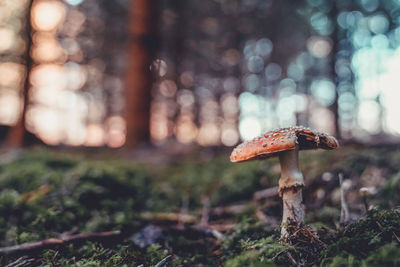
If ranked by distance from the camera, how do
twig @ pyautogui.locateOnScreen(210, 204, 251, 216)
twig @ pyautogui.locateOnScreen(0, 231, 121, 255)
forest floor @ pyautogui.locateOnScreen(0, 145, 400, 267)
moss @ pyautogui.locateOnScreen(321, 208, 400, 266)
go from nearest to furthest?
1. moss @ pyautogui.locateOnScreen(321, 208, 400, 266)
2. forest floor @ pyautogui.locateOnScreen(0, 145, 400, 267)
3. twig @ pyautogui.locateOnScreen(0, 231, 121, 255)
4. twig @ pyautogui.locateOnScreen(210, 204, 251, 216)

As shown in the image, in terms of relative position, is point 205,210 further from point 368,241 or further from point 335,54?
point 335,54

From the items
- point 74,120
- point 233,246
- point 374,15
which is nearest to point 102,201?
point 233,246

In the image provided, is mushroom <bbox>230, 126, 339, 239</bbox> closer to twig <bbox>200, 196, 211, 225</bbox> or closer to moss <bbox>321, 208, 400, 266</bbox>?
moss <bbox>321, 208, 400, 266</bbox>

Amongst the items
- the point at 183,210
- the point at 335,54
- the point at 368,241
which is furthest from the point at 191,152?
the point at 335,54

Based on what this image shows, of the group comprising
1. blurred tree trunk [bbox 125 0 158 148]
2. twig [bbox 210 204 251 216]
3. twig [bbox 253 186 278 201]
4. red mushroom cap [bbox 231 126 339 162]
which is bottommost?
twig [bbox 210 204 251 216]

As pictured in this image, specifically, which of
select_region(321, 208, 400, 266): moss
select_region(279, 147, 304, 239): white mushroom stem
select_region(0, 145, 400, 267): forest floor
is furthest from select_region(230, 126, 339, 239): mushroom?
select_region(321, 208, 400, 266): moss

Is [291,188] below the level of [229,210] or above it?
above
